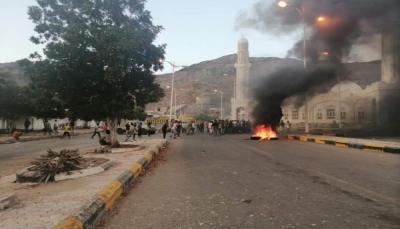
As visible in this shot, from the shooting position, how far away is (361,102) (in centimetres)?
4359

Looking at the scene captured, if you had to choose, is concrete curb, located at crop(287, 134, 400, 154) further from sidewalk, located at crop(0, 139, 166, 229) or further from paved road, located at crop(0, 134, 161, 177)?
paved road, located at crop(0, 134, 161, 177)

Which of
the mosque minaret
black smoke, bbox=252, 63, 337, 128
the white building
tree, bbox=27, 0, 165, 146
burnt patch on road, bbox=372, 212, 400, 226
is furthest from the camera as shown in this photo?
the mosque minaret

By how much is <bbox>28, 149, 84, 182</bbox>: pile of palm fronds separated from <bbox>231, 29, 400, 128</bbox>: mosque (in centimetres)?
2063

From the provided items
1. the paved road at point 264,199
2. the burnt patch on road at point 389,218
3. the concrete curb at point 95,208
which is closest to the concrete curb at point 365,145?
the paved road at point 264,199

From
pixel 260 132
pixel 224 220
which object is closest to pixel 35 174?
pixel 224 220

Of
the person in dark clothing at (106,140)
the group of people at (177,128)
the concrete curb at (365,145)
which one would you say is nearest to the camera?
the concrete curb at (365,145)

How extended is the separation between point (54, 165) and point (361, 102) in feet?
142

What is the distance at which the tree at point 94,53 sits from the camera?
10.8 meters

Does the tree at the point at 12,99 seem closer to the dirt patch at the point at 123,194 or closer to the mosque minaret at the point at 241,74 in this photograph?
the dirt patch at the point at 123,194

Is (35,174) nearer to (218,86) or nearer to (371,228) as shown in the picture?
(371,228)

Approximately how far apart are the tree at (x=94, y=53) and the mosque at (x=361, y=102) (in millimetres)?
16054

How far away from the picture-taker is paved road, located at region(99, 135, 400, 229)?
4.04 meters

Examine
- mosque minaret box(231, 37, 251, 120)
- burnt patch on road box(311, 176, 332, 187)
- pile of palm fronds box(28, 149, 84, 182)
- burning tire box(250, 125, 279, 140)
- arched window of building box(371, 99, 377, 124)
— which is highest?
mosque minaret box(231, 37, 251, 120)

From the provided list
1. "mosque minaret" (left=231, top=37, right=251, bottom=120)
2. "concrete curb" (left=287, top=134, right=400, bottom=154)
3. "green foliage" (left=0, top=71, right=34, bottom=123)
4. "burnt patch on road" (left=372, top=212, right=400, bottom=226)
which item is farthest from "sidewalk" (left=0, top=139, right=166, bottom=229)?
"mosque minaret" (left=231, top=37, right=251, bottom=120)
